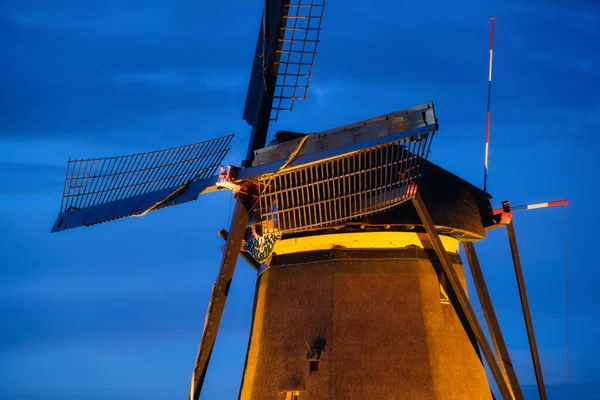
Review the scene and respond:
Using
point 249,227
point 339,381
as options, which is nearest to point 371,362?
point 339,381

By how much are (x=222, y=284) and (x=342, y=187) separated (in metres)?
2.71

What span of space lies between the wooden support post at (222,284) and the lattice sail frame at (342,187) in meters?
0.51

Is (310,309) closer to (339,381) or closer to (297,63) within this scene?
(339,381)

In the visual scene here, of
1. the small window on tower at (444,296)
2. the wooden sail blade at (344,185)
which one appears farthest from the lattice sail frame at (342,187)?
the small window on tower at (444,296)

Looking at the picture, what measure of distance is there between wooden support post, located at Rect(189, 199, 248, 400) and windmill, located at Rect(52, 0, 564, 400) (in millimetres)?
22

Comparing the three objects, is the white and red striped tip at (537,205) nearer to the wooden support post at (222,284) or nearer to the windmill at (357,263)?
the windmill at (357,263)

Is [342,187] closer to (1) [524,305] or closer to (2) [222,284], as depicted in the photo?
(2) [222,284]

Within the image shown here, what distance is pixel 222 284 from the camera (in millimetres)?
17750

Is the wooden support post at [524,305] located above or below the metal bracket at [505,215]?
below

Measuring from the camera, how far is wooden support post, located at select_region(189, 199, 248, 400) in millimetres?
17656

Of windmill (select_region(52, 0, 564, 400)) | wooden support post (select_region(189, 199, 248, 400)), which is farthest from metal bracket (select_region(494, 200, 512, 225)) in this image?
wooden support post (select_region(189, 199, 248, 400))

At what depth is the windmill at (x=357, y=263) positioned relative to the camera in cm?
1631

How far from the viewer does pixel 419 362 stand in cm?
1645

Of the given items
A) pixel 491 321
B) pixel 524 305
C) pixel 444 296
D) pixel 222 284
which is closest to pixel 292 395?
pixel 222 284
